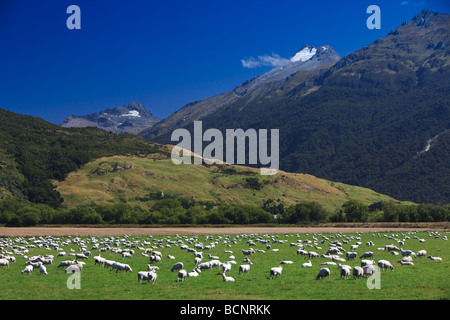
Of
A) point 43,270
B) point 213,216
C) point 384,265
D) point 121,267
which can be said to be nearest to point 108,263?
point 121,267

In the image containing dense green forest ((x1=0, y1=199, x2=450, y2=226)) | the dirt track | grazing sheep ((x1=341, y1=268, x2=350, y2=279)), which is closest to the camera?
grazing sheep ((x1=341, y1=268, x2=350, y2=279))

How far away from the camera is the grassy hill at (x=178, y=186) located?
14562cm

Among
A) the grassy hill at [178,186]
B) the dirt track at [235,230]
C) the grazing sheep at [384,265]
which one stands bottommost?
the dirt track at [235,230]

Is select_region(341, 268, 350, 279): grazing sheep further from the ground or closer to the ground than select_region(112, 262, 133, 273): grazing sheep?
further from the ground

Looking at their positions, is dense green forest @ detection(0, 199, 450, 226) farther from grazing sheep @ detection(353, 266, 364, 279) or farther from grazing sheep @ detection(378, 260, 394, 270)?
grazing sheep @ detection(353, 266, 364, 279)

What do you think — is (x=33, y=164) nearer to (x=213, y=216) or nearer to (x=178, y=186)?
(x=178, y=186)

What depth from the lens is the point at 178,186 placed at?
16325 centimetres

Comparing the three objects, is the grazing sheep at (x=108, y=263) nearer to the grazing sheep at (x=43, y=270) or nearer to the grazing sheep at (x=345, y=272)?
the grazing sheep at (x=43, y=270)

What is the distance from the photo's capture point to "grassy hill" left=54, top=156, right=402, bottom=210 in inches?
5733

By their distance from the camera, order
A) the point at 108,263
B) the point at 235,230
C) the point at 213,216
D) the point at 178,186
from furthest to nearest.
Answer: the point at 178,186, the point at 213,216, the point at 235,230, the point at 108,263

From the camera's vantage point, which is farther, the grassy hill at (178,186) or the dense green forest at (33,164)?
the grassy hill at (178,186)

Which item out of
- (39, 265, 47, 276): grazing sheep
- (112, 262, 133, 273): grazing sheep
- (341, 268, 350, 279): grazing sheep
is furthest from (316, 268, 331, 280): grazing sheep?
(39, 265, 47, 276): grazing sheep

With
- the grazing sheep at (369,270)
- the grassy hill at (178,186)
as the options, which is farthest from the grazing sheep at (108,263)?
the grassy hill at (178,186)
